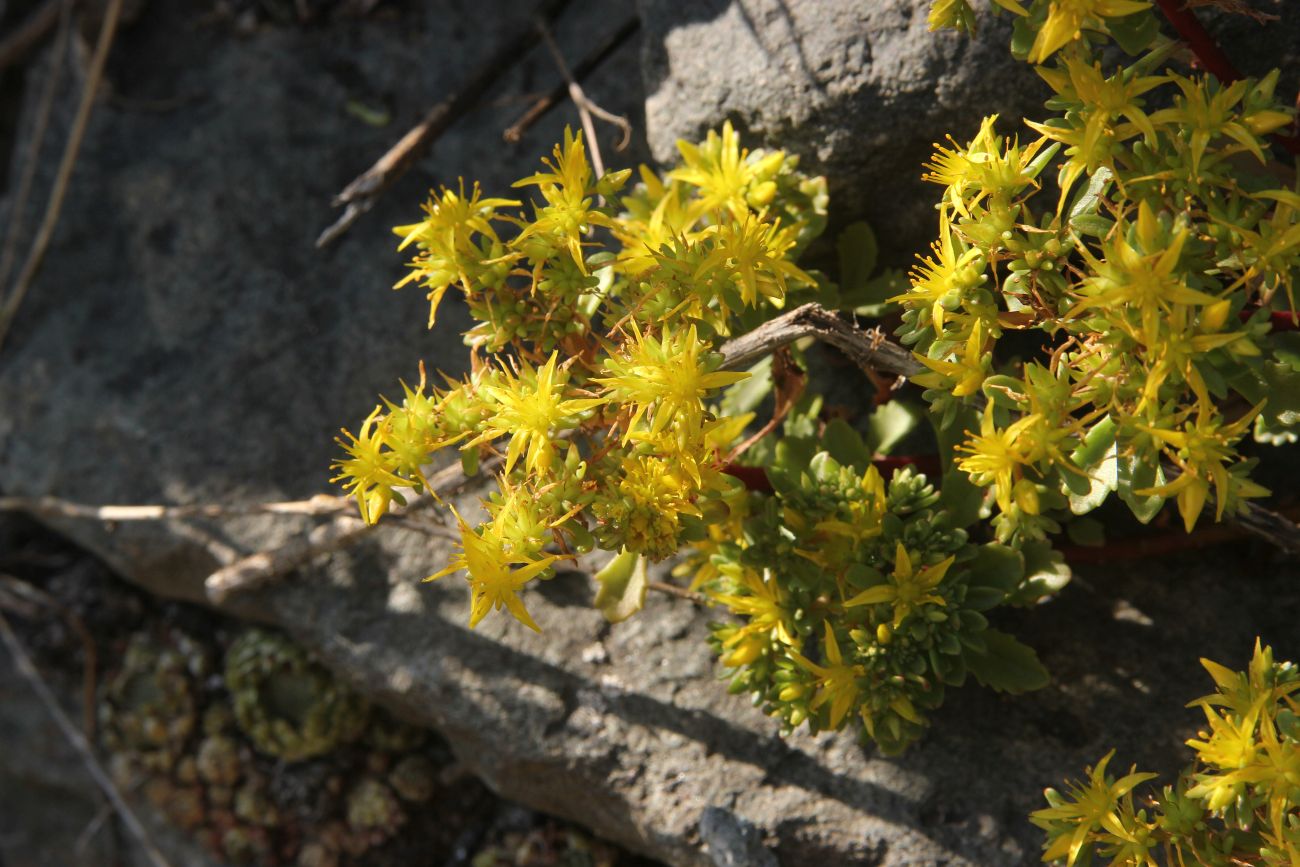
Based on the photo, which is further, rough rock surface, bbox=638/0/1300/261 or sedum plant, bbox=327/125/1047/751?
rough rock surface, bbox=638/0/1300/261

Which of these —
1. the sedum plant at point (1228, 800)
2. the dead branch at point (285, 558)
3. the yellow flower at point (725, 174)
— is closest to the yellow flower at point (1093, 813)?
the sedum plant at point (1228, 800)

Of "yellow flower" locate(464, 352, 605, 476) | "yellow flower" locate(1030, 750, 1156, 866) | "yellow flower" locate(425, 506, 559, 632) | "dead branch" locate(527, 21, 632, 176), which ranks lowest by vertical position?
"yellow flower" locate(1030, 750, 1156, 866)

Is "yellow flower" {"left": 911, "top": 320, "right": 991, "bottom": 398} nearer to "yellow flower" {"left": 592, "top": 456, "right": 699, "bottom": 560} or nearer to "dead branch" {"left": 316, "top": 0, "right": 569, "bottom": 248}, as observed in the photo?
"yellow flower" {"left": 592, "top": 456, "right": 699, "bottom": 560}

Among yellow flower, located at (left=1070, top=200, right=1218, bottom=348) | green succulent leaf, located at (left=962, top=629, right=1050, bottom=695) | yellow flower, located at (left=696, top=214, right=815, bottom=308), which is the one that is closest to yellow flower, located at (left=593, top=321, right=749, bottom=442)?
yellow flower, located at (left=696, top=214, right=815, bottom=308)

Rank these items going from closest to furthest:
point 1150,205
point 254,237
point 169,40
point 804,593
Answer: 1. point 1150,205
2. point 804,593
3. point 254,237
4. point 169,40

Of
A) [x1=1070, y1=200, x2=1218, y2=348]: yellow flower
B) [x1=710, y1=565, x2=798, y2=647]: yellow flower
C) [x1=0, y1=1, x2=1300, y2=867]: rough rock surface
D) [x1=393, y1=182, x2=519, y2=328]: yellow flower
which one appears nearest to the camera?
[x1=1070, y1=200, x2=1218, y2=348]: yellow flower

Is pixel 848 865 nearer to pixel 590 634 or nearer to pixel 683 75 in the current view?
pixel 590 634

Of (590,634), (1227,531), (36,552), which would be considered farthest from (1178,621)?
(36,552)

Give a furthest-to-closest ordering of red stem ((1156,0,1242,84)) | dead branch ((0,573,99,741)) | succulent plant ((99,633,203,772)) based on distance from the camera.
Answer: dead branch ((0,573,99,741)) → succulent plant ((99,633,203,772)) → red stem ((1156,0,1242,84))
